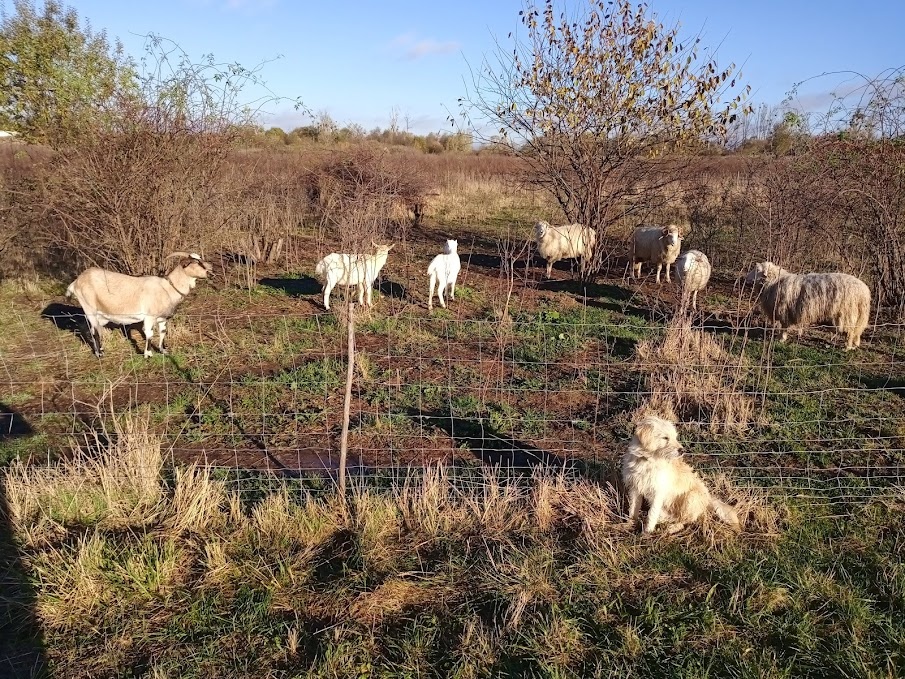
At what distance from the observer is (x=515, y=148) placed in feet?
41.8

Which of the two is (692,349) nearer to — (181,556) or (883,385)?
(883,385)

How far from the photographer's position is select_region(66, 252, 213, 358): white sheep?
779 cm

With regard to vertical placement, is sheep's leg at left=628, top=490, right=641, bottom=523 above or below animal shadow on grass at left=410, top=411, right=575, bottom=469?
above

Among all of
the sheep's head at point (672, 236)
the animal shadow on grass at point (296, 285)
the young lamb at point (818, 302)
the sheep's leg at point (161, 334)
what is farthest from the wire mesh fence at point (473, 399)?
the sheep's head at point (672, 236)

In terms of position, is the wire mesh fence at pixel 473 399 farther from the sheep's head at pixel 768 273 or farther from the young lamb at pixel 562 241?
the young lamb at pixel 562 241

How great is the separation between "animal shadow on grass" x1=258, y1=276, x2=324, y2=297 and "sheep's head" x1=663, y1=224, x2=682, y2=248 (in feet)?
24.0

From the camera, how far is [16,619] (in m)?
3.31

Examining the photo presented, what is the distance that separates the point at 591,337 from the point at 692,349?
1.52 m

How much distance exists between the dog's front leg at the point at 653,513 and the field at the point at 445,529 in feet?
0.36

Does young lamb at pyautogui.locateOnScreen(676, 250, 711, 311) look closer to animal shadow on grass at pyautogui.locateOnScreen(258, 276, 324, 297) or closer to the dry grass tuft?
animal shadow on grass at pyautogui.locateOnScreen(258, 276, 324, 297)

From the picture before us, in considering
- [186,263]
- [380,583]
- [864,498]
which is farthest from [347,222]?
[186,263]

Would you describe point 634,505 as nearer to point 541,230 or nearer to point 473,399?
point 473,399

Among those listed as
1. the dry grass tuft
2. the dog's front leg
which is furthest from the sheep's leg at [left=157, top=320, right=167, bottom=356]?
the dog's front leg

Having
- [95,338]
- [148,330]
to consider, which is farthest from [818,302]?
[95,338]
